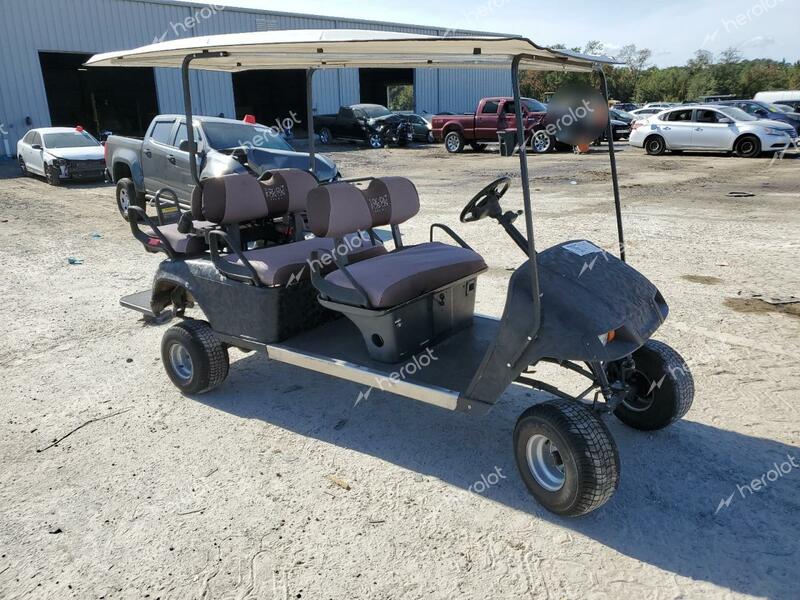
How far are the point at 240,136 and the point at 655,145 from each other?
13950 millimetres

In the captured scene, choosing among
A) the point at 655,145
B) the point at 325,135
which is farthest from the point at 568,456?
the point at 325,135

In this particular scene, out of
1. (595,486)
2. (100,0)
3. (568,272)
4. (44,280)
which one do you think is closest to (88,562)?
(595,486)

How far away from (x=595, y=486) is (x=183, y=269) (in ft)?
9.87

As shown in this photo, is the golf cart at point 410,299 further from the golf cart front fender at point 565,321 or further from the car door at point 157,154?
the car door at point 157,154

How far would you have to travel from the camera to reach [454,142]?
71.4 ft

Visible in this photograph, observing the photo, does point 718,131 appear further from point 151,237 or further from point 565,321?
point 565,321

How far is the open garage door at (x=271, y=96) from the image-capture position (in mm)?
35531

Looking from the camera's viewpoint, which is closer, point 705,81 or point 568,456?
point 568,456

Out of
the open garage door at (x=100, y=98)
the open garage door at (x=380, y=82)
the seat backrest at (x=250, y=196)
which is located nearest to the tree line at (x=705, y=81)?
the open garage door at (x=380, y=82)

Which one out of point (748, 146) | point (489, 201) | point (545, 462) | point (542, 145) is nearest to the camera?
point (545, 462)

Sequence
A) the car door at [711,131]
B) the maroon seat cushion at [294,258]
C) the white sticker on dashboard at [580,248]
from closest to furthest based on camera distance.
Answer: the white sticker on dashboard at [580,248], the maroon seat cushion at [294,258], the car door at [711,131]

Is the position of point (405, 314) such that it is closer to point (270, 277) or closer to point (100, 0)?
point (270, 277)

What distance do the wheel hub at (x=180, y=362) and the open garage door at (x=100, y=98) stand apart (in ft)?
97.3

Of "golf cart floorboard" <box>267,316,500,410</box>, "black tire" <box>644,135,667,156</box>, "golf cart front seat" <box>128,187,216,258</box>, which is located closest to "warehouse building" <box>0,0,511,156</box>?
"black tire" <box>644,135,667,156</box>
